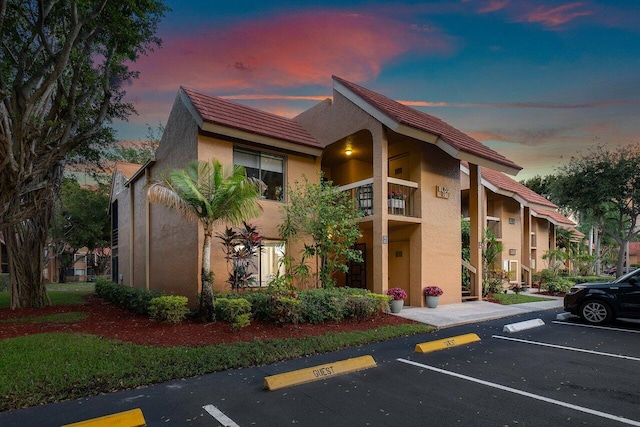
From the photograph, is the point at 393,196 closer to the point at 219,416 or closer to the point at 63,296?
the point at 219,416

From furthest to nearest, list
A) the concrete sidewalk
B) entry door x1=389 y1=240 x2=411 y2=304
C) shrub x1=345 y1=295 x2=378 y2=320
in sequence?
1. entry door x1=389 y1=240 x2=411 y2=304
2. the concrete sidewalk
3. shrub x1=345 y1=295 x2=378 y2=320

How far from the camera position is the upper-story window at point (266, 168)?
11969 millimetres

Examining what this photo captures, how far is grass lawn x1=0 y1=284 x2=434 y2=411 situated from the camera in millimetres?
5102

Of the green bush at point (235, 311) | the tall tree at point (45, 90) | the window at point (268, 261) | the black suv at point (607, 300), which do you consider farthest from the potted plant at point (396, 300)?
the tall tree at point (45, 90)

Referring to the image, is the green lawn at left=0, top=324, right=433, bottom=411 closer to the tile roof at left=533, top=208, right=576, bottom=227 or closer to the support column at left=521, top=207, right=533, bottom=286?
the support column at left=521, top=207, right=533, bottom=286

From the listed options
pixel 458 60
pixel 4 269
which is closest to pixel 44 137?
pixel 458 60

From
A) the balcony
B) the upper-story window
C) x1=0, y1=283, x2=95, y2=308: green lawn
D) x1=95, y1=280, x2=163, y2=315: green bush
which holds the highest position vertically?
the upper-story window

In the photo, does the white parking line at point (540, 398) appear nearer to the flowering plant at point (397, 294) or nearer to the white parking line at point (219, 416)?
the white parking line at point (219, 416)

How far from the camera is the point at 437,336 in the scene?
29.3ft

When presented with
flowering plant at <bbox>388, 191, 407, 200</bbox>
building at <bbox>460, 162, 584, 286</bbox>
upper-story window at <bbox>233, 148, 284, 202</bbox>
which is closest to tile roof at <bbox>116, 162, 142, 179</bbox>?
upper-story window at <bbox>233, 148, 284, 202</bbox>

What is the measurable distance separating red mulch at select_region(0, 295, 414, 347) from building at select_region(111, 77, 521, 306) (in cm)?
185

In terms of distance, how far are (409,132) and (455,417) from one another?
9.21 meters

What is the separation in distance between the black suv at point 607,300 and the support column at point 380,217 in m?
5.62

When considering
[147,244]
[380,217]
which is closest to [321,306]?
[380,217]
